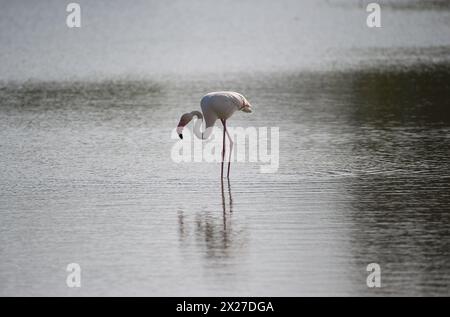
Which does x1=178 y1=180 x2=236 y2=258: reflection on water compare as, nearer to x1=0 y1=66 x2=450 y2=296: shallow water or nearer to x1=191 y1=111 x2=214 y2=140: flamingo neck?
x1=0 y1=66 x2=450 y2=296: shallow water

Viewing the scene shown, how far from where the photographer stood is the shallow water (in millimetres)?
9297

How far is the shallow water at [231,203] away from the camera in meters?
9.30

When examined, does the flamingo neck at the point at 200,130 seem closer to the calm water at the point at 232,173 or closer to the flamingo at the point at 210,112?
the flamingo at the point at 210,112

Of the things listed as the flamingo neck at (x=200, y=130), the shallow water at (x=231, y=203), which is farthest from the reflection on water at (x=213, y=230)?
the flamingo neck at (x=200, y=130)

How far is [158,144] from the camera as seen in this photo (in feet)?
51.1

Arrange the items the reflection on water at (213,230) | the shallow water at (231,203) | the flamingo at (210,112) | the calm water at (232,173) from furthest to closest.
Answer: the flamingo at (210,112) → the reflection on water at (213,230) → the calm water at (232,173) → the shallow water at (231,203)

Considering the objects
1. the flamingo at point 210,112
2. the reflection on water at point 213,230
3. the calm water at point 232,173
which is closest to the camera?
the calm water at point 232,173

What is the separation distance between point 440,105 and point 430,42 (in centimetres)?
947

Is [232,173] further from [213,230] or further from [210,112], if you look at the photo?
[213,230]

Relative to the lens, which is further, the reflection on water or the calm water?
the reflection on water

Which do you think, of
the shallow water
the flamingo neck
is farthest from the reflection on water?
the flamingo neck

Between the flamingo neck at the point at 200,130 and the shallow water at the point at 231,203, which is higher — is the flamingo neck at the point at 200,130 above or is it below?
above

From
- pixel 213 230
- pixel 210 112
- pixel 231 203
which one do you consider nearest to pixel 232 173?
pixel 210 112
